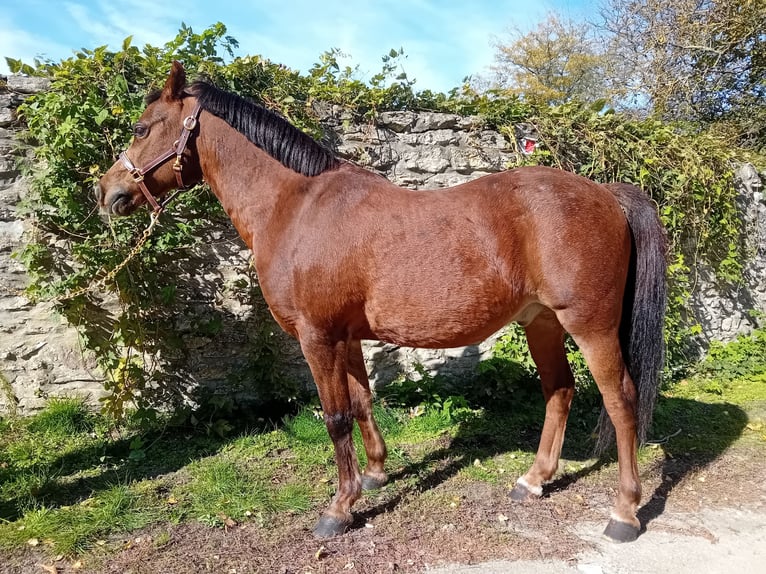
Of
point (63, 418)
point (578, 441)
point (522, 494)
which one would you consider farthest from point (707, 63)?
point (63, 418)

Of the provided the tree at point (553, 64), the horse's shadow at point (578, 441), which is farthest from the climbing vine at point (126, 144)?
the tree at point (553, 64)

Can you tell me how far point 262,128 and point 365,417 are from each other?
1.83 m

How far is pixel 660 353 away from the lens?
2812 mm

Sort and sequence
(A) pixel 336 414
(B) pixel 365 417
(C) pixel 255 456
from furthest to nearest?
(C) pixel 255 456 → (B) pixel 365 417 → (A) pixel 336 414

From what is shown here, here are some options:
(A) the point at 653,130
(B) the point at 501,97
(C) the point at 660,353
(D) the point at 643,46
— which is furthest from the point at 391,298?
(D) the point at 643,46

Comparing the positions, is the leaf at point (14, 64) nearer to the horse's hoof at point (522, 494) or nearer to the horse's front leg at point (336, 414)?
the horse's front leg at point (336, 414)

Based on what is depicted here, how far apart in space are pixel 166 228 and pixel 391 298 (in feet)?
6.92

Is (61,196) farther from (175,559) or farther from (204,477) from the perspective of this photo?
(175,559)

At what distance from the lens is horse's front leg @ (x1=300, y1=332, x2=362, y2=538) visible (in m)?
2.68

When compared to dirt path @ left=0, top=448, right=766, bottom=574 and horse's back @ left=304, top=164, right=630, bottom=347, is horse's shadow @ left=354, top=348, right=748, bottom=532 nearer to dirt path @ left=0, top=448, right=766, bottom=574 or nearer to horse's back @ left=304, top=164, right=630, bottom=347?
dirt path @ left=0, top=448, right=766, bottom=574

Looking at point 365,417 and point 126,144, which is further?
point 126,144

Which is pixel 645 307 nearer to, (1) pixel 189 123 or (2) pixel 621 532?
(2) pixel 621 532

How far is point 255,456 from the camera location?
3633 mm

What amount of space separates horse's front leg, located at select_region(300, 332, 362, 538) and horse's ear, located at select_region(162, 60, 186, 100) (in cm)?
146
